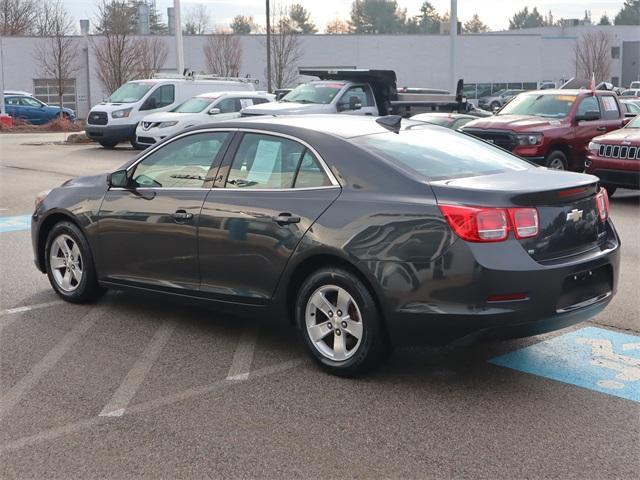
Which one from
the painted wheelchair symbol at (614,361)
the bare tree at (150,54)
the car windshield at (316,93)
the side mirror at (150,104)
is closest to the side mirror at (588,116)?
the car windshield at (316,93)

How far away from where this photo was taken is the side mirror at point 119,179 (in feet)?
21.1

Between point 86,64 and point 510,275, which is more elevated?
point 86,64

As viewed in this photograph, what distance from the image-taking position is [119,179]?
254 inches

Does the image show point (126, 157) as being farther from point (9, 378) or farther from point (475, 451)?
point (475, 451)

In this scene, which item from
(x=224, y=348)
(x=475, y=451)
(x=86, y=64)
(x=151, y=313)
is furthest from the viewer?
(x=86, y=64)

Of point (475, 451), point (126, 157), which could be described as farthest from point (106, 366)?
point (126, 157)

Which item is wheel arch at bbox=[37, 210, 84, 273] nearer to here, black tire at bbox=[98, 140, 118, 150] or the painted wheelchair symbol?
the painted wheelchair symbol

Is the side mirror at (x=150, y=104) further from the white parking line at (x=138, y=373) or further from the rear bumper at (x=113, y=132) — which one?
the white parking line at (x=138, y=373)

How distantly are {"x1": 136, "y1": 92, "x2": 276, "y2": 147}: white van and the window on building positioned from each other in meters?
36.1

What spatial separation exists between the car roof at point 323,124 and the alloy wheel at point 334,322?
1070 millimetres

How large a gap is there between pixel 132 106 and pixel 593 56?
55524mm

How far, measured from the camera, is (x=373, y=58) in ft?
209

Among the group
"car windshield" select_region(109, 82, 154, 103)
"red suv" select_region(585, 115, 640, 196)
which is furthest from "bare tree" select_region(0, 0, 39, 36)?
"red suv" select_region(585, 115, 640, 196)

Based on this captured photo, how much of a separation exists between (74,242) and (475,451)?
3.96 m
